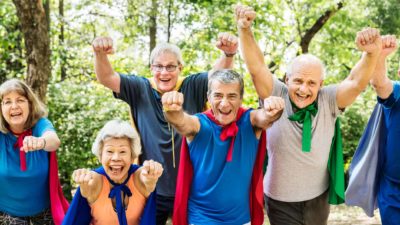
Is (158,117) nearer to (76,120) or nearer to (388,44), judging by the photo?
(388,44)

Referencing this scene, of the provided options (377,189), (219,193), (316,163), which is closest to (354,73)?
(316,163)

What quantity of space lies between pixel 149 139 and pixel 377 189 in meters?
1.83

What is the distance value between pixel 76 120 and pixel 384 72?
5.57 m

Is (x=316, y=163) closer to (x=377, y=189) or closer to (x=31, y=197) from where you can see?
(x=377, y=189)

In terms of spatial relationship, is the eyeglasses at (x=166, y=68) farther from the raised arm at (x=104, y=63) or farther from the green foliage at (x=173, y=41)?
the green foliage at (x=173, y=41)

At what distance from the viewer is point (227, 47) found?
3.37 meters

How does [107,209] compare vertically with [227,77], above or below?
below

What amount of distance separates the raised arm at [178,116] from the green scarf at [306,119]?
73 cm

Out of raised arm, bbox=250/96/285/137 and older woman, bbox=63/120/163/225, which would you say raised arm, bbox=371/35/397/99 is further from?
older woman, bbox=63/120/163/225

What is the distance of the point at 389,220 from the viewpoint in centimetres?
347

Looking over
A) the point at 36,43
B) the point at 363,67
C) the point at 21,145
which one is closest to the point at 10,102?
the point at 21,145

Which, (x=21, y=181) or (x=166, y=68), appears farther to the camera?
(x=166, y=68)

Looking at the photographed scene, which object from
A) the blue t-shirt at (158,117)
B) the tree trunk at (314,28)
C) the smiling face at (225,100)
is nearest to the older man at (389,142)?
the smiling face at (225,100)

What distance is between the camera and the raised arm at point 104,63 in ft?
10.8
